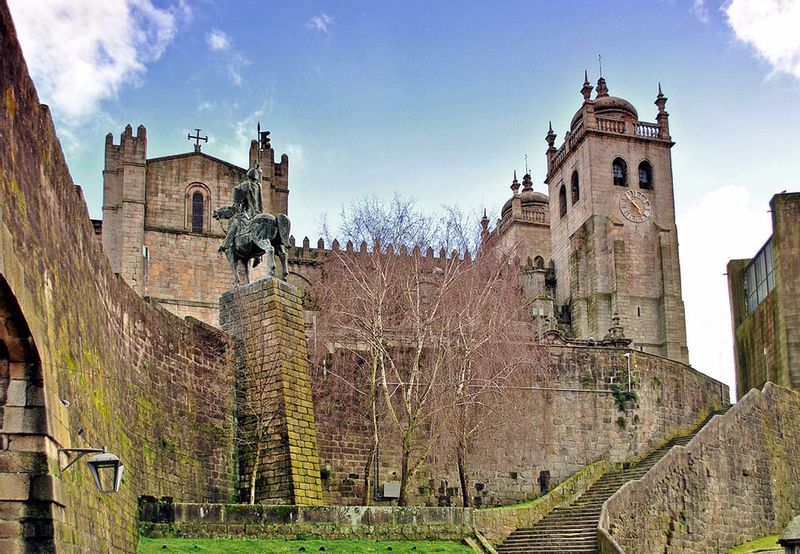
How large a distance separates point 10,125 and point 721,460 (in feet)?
92.8

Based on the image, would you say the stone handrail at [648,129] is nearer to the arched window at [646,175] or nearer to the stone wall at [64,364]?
the arched window at [646,175]

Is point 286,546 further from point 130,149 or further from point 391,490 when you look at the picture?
point 130,149

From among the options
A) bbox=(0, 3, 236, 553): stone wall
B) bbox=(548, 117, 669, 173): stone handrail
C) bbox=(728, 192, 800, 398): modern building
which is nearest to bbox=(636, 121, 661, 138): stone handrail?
bbox=(548, 117, 669, 173): stone handrail

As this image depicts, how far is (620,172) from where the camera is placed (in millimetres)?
63156

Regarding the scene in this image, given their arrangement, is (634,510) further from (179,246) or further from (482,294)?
(179,246)

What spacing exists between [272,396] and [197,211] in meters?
28.3

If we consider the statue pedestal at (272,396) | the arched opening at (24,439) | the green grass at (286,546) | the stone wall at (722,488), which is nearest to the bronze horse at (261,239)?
the statue pedestal at (272,396)

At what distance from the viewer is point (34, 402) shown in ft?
37.8

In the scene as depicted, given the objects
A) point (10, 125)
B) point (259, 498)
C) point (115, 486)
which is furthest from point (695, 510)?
point (10, 125)

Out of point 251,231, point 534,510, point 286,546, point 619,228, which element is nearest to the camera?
point 286,546

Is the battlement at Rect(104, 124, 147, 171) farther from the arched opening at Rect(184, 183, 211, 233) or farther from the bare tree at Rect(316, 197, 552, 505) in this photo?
the bare tree at Rect(316, 197, 552, 505)

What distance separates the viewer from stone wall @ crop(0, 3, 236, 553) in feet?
36.8

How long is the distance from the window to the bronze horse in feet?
78.4

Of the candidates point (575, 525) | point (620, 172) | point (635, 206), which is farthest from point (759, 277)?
point (575, 525)
